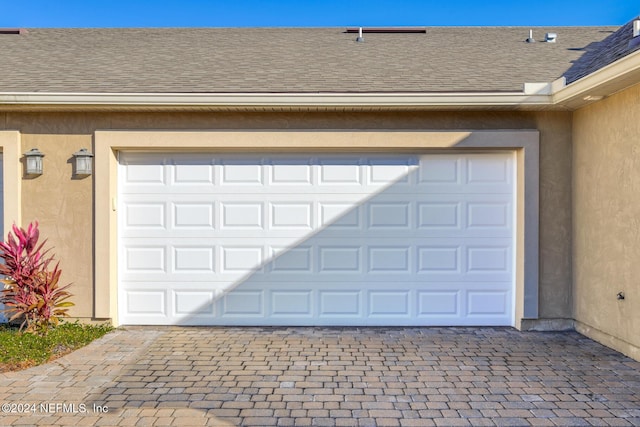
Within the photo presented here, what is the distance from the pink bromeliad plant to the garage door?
0.80 m

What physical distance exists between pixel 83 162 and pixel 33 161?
62 cm

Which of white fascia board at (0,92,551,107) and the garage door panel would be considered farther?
the garage door panel

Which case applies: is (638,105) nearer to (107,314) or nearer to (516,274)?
(516,274)

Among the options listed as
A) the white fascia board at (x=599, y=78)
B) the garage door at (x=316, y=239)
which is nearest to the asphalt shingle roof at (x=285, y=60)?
the white fascia board at (x=599, y=78)

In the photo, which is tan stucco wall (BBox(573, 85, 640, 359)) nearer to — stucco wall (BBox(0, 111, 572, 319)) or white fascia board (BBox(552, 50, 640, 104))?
stucco wall (BBox(0, 111, 572, 319))

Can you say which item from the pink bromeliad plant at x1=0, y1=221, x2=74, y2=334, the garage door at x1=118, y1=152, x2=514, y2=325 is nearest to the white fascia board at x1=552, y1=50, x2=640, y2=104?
the garage door at x1=118, y1=152, x2=514, y2=325

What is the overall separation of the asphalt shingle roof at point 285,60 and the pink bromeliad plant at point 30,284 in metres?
2.01

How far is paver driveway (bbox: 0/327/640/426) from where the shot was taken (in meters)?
3.54

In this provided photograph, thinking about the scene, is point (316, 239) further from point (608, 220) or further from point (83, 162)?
point (608, 220)

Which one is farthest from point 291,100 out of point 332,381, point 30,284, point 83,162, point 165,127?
point 30,284

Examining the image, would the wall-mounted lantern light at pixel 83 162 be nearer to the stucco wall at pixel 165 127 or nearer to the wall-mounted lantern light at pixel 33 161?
the stucco wall at pixel 165 127

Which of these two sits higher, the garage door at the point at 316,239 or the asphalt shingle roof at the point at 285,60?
the asphalt shingle roof at the point at 285,60

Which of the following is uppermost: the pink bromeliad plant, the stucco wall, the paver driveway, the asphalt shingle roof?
the asphalt shingle roof

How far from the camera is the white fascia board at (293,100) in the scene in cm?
572
